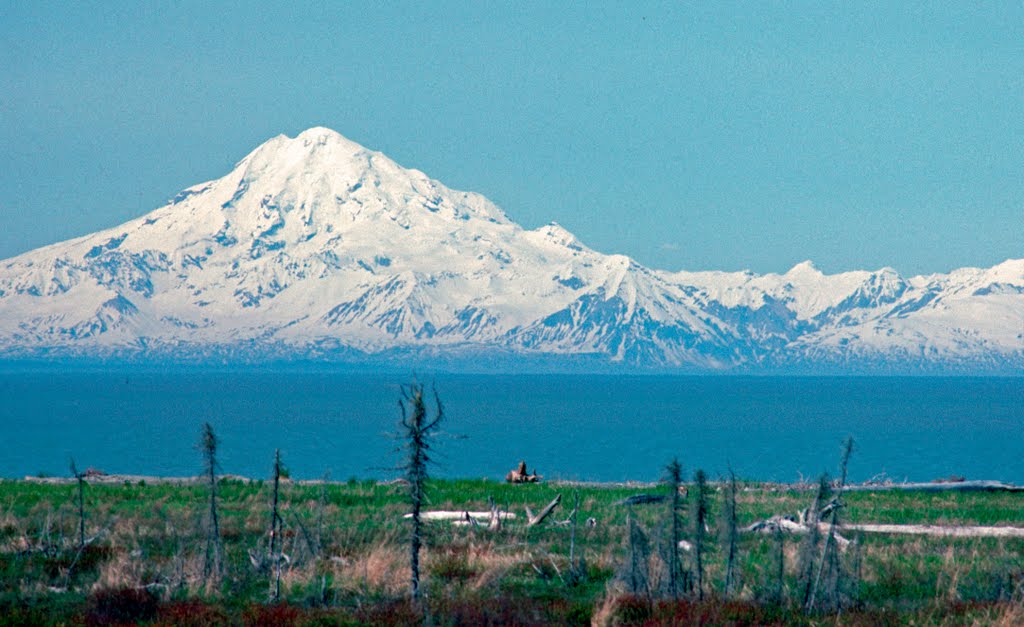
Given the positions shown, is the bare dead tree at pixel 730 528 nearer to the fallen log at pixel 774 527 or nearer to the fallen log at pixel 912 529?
the fallen log at pixel 774 527

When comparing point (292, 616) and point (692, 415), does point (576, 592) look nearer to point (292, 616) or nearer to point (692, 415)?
point (292, 616)

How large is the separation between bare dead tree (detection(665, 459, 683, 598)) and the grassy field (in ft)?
0.69

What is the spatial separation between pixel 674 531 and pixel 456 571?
16.2 feet

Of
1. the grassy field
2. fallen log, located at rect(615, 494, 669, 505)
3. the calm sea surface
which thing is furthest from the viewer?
the calm sea surface

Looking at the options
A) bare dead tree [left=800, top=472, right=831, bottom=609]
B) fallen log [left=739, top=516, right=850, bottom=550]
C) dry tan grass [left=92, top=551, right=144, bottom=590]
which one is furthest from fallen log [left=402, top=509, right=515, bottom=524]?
bare dead tree [left=800, top=472, right=831, bottom=609]

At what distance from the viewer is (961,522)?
28.7 m

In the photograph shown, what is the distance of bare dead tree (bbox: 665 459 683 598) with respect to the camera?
56.3 feet

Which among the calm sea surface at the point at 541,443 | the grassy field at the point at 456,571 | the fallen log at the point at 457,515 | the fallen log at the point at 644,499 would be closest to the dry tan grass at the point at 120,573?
the grassy field at the point at 456,571

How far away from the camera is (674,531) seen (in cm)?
1716

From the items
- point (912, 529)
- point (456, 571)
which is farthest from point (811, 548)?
point (912, 529)

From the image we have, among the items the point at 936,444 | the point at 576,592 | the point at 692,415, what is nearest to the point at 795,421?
the point at 692,415

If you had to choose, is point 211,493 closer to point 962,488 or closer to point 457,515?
point 457,515

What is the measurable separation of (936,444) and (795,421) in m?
53.2

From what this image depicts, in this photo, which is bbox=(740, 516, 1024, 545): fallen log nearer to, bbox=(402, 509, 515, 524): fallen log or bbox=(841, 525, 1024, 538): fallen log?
bbox=(841, 525, 1024, 538): fallen log
